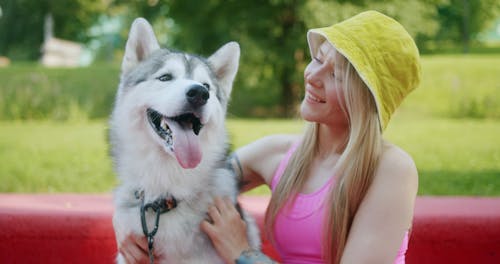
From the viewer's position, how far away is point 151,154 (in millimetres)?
1942

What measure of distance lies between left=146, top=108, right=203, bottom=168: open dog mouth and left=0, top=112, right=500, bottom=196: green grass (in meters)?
2.76

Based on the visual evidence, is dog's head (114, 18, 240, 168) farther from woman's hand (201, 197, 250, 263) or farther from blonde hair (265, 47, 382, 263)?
blonde hair (265, 47, 382, 263)

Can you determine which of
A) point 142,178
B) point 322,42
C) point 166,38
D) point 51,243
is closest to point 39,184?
point 51,243

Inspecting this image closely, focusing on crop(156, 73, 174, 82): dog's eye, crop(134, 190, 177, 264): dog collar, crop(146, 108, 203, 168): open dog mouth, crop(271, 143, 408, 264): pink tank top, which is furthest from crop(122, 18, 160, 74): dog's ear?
crop(271, 143, 408, 264): pink tank top

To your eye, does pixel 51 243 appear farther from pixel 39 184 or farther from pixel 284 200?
pixel 39 184

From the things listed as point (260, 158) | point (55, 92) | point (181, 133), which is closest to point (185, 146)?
point (181, 133)

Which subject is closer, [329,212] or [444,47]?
[329,212]

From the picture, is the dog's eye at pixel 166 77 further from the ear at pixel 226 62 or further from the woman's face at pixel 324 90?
the woman's face at pixel 324 90

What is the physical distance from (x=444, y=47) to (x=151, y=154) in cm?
1053

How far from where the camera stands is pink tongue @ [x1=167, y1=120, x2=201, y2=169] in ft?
5.95

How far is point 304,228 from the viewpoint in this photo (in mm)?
1917

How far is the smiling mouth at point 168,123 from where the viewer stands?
1859 millimetres

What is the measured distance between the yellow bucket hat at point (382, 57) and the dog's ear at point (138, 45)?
2.34ft

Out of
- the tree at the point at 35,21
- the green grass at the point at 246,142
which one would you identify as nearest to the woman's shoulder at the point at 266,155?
the green grass at the point at 246,142
